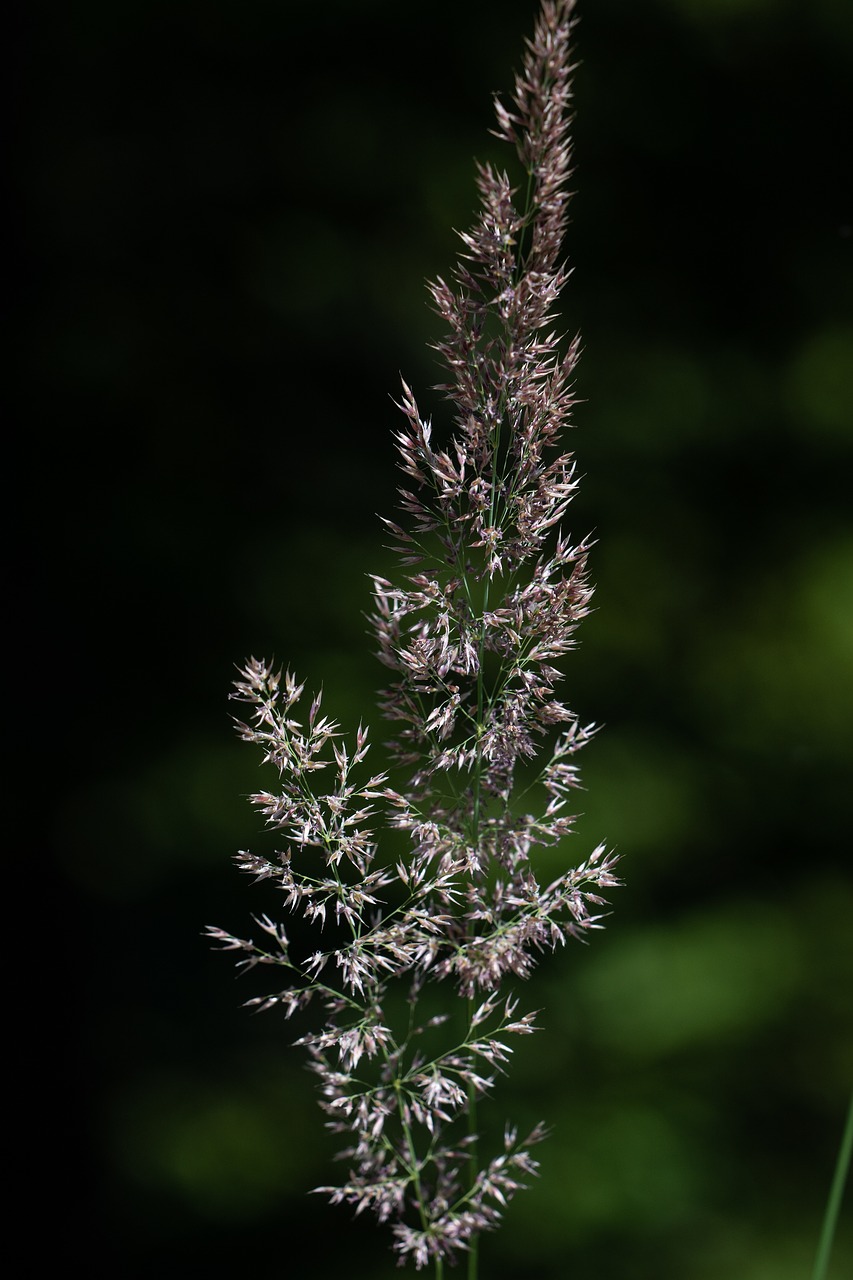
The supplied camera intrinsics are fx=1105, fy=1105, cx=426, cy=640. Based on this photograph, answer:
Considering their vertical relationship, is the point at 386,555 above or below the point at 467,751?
above

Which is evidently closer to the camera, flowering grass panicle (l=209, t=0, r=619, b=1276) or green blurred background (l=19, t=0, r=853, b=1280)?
flowering grass panicle (l=209, t=0, r=619, b=1276)

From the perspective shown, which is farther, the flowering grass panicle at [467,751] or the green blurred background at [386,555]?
the green blurred background at [386,555]

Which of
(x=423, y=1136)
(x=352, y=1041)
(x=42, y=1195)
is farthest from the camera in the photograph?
(x=42, y=1195)

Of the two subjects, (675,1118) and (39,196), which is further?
(675,1118)

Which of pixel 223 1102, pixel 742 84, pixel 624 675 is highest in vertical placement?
pixel 742 84

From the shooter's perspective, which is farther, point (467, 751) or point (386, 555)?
point (386, 555)

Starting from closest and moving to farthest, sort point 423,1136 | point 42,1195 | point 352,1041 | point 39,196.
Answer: point 352,1041
point 423,1136
point 39,196
point 42,1195

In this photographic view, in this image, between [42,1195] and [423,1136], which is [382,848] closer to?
[423,1136]

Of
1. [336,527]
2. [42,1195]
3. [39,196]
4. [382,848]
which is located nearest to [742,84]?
[336,527]
